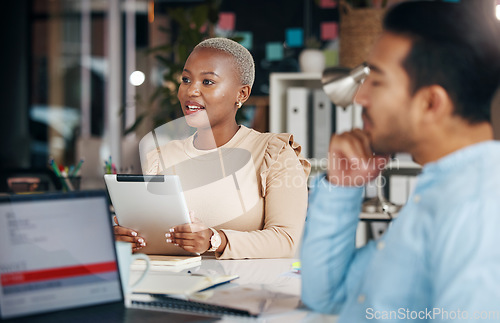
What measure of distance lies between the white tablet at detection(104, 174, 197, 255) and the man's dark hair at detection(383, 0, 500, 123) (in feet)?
2.13

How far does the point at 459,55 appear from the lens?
2.48 ft

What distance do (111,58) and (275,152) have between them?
11.9 ft

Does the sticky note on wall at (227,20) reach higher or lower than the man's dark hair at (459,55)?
higher

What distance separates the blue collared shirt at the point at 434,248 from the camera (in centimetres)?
64

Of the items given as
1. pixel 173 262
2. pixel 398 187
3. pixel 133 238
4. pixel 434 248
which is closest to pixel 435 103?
pixel 434 248

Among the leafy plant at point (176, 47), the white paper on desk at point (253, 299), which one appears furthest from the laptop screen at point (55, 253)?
the leafy plant at point (176, 47)

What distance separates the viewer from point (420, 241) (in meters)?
0.71

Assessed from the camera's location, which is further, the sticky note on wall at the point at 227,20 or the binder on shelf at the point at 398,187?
the sticky note on wall at the point at 227,20

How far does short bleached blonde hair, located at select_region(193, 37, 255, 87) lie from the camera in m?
1.64

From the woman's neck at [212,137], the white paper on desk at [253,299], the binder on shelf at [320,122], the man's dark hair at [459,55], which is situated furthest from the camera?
the binder on shelf at [320,122]

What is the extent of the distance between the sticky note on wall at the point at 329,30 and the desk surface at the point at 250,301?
2.21 metres

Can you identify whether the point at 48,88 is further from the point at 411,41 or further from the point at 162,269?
the point at 411,41

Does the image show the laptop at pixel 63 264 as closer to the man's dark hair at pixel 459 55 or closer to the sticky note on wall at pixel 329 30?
the man's dark hair at pixel 459 55

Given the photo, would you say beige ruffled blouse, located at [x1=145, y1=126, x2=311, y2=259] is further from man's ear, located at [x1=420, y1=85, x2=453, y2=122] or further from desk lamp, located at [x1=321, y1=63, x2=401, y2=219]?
man's ear, located at [x1=420, y1=85, x2=453, y2=122]
